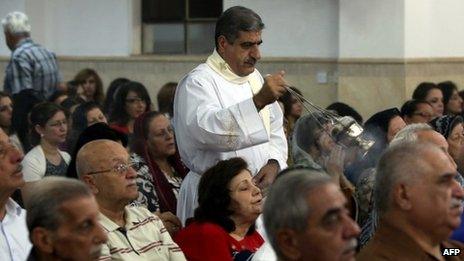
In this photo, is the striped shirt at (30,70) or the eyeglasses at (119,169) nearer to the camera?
the eyeglasses at (119,169)

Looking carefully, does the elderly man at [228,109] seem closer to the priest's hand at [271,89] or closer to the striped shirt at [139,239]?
the priest's hand at [271,89]

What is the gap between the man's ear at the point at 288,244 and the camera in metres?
5.45

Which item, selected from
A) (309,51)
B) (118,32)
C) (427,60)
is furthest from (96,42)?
(427,60)

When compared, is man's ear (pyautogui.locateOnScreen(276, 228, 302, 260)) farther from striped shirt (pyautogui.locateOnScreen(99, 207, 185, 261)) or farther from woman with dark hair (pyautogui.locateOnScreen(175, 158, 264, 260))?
woman with dark hair (pyautogui.locateOnScreen(175, 158, 264, 260))

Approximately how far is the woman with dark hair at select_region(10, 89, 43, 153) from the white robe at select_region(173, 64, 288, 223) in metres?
3.50

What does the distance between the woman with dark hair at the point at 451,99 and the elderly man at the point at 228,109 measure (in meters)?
6.78

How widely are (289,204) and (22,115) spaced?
7.94 meters

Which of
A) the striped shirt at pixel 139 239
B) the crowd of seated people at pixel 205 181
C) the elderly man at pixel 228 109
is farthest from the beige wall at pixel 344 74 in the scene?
the striped shirt at pixel 139 239

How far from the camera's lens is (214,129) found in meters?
8.32

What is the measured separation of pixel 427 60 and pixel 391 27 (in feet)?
2.37

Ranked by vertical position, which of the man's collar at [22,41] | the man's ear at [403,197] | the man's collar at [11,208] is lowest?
the man's collar at [11,208]

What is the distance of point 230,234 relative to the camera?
25.8ft

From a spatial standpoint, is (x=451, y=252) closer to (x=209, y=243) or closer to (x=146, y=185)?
(x=209, y=243)

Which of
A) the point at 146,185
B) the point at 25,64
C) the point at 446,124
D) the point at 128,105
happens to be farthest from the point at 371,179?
the point at 25,64
